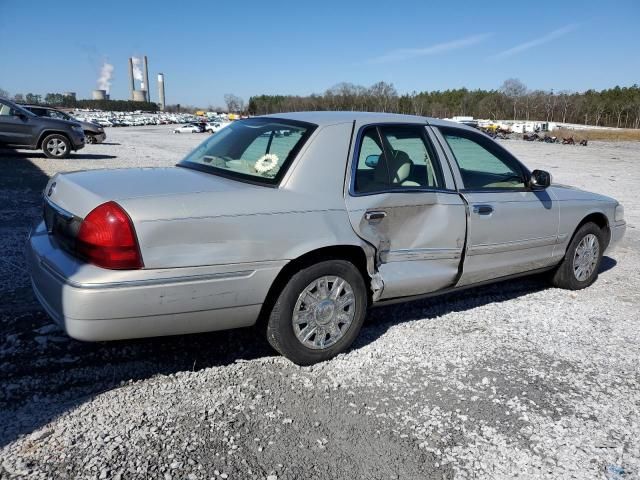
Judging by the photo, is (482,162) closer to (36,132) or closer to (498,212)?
(498,212)

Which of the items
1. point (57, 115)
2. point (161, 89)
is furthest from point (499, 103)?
point (57, 115)

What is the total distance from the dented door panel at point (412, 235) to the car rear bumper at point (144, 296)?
0.77 metres

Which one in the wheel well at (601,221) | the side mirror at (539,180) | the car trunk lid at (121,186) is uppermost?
the car trunk lid at (121,186)

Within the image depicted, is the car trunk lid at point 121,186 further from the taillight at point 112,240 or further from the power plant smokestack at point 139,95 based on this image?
the power plant smokestack at point 139,95

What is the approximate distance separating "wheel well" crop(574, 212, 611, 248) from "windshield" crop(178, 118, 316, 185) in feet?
10.4

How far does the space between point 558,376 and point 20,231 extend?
6.11 meters

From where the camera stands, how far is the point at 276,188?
3168 millimetres

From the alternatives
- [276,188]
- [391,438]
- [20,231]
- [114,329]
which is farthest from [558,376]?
[20,231]

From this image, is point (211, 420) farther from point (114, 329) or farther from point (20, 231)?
point (20, 231)

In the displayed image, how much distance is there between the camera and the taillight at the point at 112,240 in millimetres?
2678

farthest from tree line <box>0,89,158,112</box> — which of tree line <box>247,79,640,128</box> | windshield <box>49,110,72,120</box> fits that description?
windshield <box>49,110,72,120</box>

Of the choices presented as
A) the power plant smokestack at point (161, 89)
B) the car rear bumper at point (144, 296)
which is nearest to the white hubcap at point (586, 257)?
the car rear bumper at point (144, 296)

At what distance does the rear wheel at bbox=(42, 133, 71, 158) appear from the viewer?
1549 centimetres

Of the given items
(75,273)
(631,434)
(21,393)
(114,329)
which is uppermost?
(75,273)
